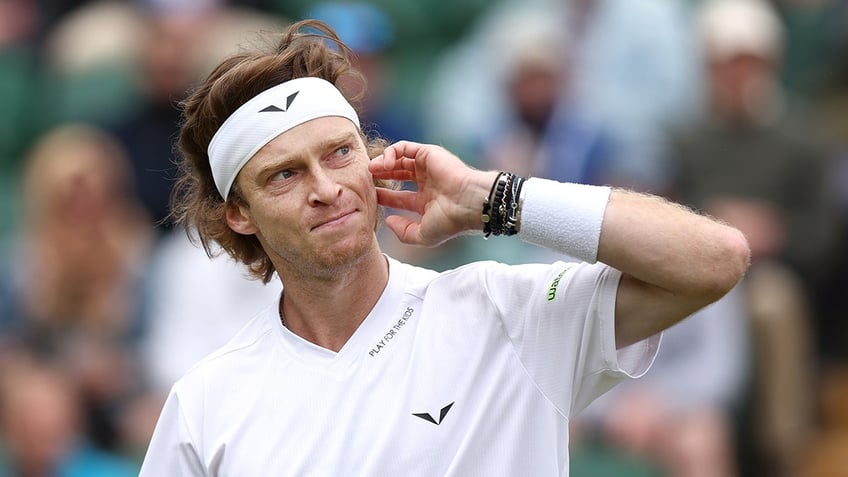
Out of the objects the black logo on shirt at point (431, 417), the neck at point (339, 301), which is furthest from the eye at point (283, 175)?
the black logo on shirt at point (431, 417)

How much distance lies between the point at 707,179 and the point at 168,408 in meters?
4.25

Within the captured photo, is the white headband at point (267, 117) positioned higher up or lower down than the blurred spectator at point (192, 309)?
higher up

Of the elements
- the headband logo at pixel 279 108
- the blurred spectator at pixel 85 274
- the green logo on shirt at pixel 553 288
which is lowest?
the blurred spectator at pixel 85 274

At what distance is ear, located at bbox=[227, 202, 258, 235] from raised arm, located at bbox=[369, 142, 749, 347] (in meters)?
0.58

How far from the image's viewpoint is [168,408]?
3.93m

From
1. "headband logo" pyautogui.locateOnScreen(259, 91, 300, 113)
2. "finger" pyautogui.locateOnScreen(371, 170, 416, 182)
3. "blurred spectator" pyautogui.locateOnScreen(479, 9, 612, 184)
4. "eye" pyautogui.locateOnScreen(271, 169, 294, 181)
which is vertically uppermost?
"headband logo" pyautogui.locateOnScreen(259, 91, 300, 113)

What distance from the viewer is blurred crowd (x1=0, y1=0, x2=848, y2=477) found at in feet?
22.5

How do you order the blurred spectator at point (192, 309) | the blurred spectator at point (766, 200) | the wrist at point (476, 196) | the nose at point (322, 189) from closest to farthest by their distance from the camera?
the wrist at point (476, 196)
the nose at point (322, 189)
the blurred spectator at point (192, 309)
the blurred spectator at point (766, 200)

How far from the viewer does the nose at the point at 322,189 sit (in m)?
3.79

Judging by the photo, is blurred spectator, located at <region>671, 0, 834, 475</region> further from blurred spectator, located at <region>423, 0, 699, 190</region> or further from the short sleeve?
the short sleeve

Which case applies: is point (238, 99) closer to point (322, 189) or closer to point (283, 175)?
point (283, 175)

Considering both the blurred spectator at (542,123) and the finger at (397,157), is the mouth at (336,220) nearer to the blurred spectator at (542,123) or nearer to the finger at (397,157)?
the finger at (397,157)

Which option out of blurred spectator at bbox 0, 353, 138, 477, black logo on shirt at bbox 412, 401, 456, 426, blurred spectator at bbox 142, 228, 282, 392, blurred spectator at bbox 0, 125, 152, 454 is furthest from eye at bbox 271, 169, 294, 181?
blurred spectator at bbox 0, 125, 152, 454

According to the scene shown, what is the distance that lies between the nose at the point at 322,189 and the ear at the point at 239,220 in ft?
1.21
